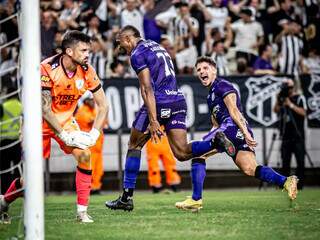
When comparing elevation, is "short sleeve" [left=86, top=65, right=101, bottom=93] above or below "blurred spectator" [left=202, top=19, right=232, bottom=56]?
below

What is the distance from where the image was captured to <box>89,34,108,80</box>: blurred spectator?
19688mm

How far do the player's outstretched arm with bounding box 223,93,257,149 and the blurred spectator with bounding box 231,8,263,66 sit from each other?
376 inches

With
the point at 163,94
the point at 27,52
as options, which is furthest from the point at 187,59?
the point at 27,52

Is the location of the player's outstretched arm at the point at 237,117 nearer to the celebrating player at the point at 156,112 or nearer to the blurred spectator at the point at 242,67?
the celebrating player at the point at 156,112

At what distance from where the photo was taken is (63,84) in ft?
32.4

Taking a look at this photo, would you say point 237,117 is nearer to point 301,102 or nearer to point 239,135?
point 239,135

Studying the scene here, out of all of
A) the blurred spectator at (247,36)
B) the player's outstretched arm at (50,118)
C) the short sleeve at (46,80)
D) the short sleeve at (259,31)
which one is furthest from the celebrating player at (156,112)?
the short sleeve at (259,31)

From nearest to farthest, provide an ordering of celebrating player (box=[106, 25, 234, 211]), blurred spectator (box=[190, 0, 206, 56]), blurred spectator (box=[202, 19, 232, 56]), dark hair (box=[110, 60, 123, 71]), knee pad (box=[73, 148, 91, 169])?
1. knee pad (box=[73, 148, 91, 169])
2. celebrating player (box=[106, 25, 234, 211])
3. dark hair (box=[110, 60, 123, 71])
4. blurred spectator (box=[202, 19, 232, 56])
5. blurred spectator (box=[190, 0, 206, 56])

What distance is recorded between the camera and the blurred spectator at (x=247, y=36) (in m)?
20.4

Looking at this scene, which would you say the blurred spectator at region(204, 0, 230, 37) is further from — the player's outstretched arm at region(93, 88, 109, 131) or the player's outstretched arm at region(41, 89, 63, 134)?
the player's outstretched arm at region(41, 89, 63, 134)

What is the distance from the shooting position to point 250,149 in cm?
1112

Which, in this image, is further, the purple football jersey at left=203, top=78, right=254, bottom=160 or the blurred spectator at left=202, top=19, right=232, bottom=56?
the blurred spectator at left=202, top=19, right=232, bottom=56

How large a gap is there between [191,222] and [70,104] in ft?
6.74

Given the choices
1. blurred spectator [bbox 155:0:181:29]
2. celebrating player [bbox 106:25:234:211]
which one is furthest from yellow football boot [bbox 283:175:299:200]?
blurred spectator [bbox 155:0:181:29]
